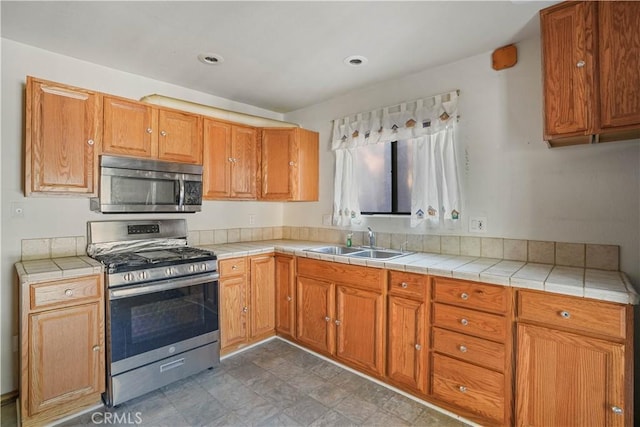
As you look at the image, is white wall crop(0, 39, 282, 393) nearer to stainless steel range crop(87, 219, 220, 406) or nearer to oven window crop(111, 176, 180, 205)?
stainless steel range crop(87, 219, 220, 406)

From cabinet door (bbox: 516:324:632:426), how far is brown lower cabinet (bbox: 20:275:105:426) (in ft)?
8.36

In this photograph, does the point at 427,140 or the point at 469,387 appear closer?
the point at 469,387

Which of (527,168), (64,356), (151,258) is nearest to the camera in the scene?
(64,356)

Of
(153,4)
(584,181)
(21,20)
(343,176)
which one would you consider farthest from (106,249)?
(584,181)

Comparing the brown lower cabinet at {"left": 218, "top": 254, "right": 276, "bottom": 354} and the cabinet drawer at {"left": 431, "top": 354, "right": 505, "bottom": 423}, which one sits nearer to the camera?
the cabinet drawer at {"left": 431, "top": 354, "right": 505, "bottom": 423}

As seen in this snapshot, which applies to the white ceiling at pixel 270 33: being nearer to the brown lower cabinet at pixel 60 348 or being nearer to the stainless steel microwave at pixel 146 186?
the stainless steel microwave at pixel 146 186

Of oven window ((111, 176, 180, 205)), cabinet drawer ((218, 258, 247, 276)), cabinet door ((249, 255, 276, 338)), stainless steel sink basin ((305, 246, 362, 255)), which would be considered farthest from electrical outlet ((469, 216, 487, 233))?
oven window ((111, 176, 180, 205))

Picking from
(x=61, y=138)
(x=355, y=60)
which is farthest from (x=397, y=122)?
(x=61, y=138)

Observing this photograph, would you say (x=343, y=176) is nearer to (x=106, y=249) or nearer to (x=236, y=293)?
(x=236, y=293)

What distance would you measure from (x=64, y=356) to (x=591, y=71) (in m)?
3.39

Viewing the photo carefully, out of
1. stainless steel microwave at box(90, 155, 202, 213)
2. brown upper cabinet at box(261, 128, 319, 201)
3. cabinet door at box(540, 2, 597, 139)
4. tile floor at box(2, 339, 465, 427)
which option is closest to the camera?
cabinet door at box(540, 2, 597, 139)

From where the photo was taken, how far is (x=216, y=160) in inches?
117

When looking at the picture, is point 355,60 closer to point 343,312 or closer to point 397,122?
point 397,122

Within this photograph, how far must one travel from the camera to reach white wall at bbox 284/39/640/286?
1.88 metres
